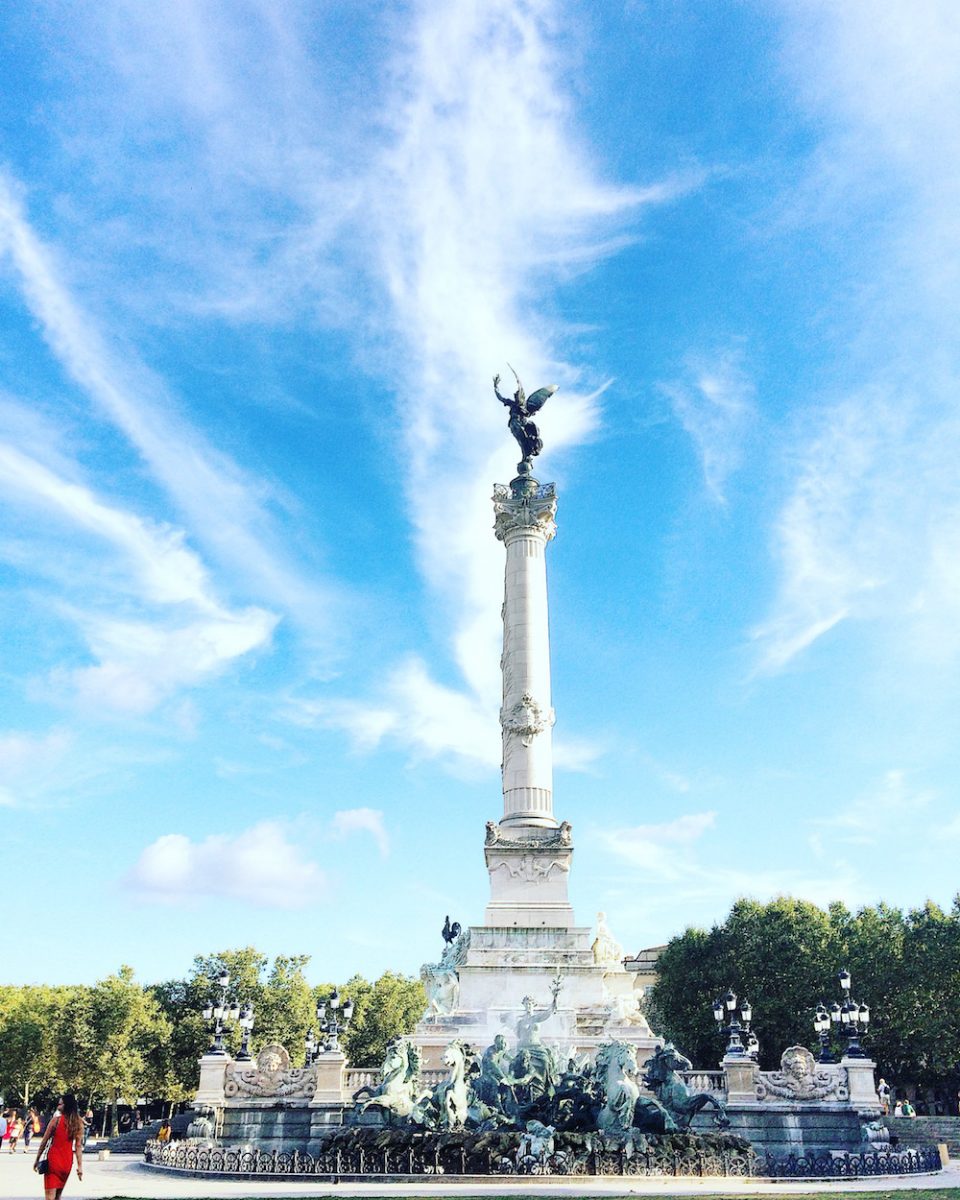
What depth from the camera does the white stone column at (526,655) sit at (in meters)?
40.6

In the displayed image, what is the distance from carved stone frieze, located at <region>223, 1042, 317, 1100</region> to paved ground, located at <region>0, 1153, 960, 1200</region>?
622cm

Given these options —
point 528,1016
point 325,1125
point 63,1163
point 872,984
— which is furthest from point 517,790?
point 63,1163

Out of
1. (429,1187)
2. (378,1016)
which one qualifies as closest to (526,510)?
(429,1187)

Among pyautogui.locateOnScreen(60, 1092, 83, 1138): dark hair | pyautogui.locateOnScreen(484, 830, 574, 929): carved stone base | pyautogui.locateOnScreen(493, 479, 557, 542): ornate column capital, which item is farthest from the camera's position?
pyautogui.locateOnScreen(493, 479, 557, 542): ornate column capital

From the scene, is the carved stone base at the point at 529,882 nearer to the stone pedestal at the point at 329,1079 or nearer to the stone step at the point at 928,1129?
the stone pedestal at the point at 329,1079

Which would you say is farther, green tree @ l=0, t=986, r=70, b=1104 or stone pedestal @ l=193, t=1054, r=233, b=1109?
green tree @ l=0, t=986, r=70, b=1104

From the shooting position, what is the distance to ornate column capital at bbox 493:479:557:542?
45594mm

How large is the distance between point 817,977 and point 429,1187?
3452cm

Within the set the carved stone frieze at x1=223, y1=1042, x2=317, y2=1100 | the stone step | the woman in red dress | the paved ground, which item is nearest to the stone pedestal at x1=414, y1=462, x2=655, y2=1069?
the carved stone frieze at x1=223, y1=1042, x2=317, y2=1100

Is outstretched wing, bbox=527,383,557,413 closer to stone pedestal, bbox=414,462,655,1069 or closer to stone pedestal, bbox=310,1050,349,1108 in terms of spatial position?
stone pedestal, bbox=414,462,655,1069

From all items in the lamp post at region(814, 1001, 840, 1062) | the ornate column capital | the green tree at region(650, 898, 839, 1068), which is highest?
the ornate column capital

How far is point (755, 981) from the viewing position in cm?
5022

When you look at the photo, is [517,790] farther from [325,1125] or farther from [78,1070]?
[78,1070]

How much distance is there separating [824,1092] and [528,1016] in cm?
818
